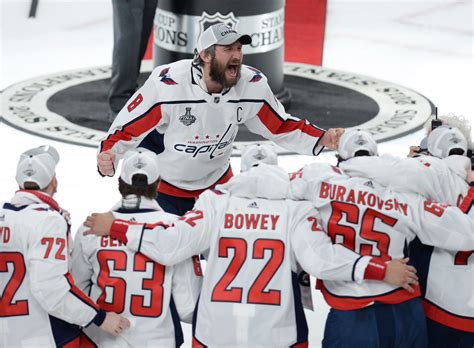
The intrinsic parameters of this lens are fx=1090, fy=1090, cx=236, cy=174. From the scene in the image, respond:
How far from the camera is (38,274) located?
3.85 metres

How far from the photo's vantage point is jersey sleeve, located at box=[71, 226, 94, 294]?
4.08 metres

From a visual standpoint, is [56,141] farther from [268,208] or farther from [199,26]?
A: [268,208]

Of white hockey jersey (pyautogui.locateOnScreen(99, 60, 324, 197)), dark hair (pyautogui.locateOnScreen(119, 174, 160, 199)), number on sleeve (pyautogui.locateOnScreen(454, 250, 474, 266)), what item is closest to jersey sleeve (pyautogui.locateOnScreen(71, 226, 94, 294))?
dark hair (pyautogui.locateOnScreen(119, 174, 160, 199))

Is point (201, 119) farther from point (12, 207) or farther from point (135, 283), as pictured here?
point (12, 207)

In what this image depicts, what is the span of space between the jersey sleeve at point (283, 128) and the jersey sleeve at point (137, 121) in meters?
0.49

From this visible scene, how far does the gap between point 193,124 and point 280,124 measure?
434 millimetres

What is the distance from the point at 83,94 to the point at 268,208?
5.19 metres

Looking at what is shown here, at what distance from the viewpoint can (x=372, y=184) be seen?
4043 millimetres

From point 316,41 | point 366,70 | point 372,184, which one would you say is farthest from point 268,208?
point 316,41

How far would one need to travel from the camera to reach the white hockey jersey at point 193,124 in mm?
4832

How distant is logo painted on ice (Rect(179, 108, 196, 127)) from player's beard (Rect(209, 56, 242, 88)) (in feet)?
0.69

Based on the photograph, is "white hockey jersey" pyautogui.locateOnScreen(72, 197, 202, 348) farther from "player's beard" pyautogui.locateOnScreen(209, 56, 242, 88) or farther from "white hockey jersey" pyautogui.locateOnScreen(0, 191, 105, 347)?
"player's beard" pyautogui.locateOnScreen(209, 56, 242, 88)

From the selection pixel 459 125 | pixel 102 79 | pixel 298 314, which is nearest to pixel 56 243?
pixel 298 314

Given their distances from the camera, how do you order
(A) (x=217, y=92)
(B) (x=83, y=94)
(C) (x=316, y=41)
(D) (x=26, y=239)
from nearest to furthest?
(D) (x=26, y=239)
(A) (x=217, y=92)
(B) (x=83, y=94)
(C) (x=316, y=41)
